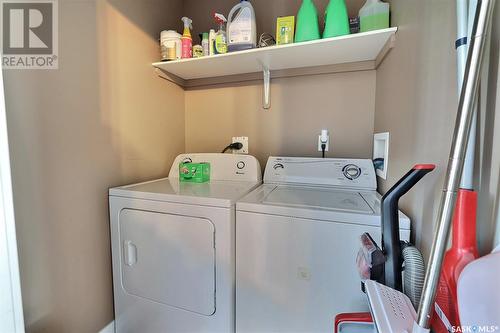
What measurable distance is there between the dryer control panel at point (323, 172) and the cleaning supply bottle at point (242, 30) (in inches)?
33.5

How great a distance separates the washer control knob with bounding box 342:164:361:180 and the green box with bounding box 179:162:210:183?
103 centimetres

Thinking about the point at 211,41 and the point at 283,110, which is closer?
the point at 211,41

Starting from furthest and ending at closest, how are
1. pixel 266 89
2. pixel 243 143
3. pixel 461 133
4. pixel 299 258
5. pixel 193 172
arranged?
pixel 243 143
pixel 266 89
pixel 193 172
pixel 299 258
pixel 461 133

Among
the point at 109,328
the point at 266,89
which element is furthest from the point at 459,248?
the point at 109,328

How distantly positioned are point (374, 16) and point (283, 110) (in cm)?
85

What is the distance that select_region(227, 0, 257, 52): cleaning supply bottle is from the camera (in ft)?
5.11

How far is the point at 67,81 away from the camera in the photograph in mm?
1215

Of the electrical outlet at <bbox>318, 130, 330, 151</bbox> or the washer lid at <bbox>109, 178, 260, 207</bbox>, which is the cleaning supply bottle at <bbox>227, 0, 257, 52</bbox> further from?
the washer lid at <bbox>109, 178, 260, 207</bbox>

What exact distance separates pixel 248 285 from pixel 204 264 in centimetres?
26

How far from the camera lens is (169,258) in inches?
49.7

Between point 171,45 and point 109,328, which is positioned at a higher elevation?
point 171,45

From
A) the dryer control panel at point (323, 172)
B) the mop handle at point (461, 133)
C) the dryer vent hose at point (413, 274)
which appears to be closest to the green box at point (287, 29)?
the dryer control panel at point (323, 172)

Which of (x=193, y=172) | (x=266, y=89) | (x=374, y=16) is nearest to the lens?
(x=374, y=16)

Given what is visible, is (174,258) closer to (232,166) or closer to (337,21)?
(232,166)
